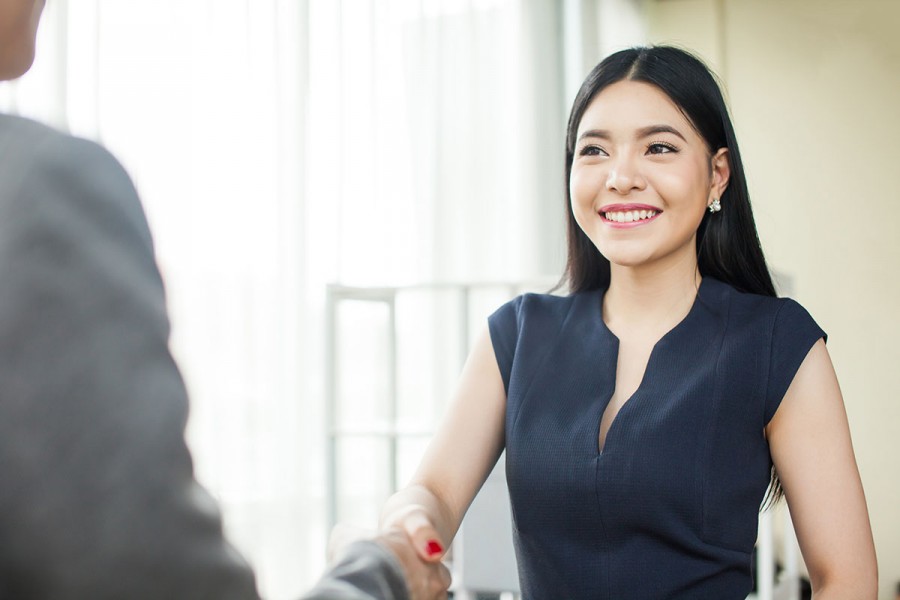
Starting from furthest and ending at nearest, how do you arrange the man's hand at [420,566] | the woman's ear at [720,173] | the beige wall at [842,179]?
the beige wall at [842,179]
the woman's ear at [720,173]
the man's hand at [420,566]

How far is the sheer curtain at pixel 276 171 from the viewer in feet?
6.86

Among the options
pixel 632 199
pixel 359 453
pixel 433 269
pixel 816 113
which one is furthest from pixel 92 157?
pixel 816 113

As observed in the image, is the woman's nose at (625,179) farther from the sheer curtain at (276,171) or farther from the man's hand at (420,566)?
the sheer curtain at (276,171)

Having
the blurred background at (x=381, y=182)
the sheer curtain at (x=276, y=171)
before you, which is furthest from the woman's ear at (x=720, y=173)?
the sheer curtain at (x=276, y=171)

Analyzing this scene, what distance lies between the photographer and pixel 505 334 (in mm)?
1397

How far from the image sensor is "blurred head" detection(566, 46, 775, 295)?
1.32m

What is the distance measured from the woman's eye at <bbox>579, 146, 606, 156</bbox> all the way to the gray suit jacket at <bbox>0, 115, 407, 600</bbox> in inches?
38.9

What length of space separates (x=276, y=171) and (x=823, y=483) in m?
1.74

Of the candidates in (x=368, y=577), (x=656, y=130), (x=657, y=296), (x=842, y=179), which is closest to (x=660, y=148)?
(x=656, y=130)

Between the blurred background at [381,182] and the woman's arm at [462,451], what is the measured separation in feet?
1.53

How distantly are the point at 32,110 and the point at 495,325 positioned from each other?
1.05 metres

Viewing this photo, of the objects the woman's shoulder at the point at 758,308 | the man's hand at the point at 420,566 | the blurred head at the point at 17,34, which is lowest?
the man's hand at the point at 420,566

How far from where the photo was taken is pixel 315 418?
266cm

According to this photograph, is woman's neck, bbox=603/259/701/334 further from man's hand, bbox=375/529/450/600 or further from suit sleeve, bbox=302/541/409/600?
suit sleeve, bbox=302/541/409/600
